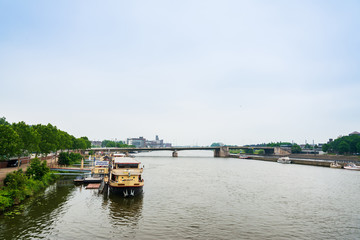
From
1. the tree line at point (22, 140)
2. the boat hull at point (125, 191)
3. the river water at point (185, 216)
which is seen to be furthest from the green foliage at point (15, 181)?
the boat hull at point (125, 191)

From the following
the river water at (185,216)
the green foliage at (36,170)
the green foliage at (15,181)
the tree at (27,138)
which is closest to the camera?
the river water at (185,216)

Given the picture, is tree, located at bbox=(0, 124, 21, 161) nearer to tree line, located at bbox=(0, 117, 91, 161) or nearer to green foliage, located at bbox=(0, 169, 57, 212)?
tree line, located at bbox=(0, 117, 91, 161)

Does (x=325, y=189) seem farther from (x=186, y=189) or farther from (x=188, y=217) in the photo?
(x=188, y=217)

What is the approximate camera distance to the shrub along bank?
34.8m

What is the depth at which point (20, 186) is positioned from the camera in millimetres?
40062

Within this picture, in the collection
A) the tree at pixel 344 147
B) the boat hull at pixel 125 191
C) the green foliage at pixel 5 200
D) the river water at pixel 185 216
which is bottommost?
the river water at pixel 185 216

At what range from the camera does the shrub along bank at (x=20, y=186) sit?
3475 centimetres

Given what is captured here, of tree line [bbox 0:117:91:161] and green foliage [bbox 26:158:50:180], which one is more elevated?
tree line [bbox 0:117:91:161]

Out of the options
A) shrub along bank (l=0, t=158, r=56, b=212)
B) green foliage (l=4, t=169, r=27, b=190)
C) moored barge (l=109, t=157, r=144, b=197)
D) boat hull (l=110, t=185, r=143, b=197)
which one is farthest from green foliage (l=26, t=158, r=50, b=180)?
boat hull (l=110, t=185, r=143, b=197)

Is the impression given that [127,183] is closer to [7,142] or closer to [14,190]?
[14,190]

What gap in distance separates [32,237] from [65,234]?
127 inches

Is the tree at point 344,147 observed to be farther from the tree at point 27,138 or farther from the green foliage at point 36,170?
the green foliage at point 36,170

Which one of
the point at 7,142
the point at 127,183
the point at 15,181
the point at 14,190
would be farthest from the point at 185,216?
the point at 7,142

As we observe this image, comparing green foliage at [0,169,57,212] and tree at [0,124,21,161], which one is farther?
tree at [0,124,21,161]
